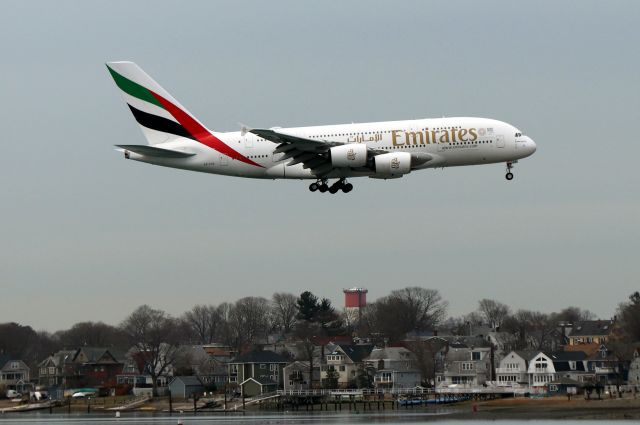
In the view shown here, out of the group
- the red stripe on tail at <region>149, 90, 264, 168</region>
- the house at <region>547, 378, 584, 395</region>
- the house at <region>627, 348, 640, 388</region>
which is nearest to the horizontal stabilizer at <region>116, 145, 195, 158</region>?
the red stripe on tail at <region>149, 90, 264, 168</region>

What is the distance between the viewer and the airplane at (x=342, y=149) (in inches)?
4008

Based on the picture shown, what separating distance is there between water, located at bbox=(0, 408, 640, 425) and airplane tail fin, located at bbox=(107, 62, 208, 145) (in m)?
43.3

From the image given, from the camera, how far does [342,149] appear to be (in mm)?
101875

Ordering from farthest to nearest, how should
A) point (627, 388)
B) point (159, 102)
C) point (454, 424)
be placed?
point (627, 388) < point (454, 424) < point (159, 102)

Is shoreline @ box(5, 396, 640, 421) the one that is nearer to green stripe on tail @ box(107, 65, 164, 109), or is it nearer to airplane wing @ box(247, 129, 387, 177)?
airplane wing @ box(247, 129, 387, 177)

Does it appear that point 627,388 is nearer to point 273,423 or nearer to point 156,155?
point 273,423

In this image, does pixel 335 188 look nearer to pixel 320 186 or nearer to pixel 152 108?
pixel 320 186

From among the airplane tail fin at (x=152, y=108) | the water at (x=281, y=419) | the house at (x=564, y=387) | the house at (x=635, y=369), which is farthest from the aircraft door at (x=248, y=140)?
the house at (x=635, y=369)

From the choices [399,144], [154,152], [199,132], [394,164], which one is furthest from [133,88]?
[394,164]

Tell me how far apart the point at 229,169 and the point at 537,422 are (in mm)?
54080

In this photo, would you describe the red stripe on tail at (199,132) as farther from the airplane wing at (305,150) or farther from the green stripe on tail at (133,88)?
the airplane wing at (305,150)

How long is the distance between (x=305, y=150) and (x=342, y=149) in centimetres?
292

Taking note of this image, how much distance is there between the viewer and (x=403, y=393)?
198m

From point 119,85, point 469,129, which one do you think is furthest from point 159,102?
point 469,129
